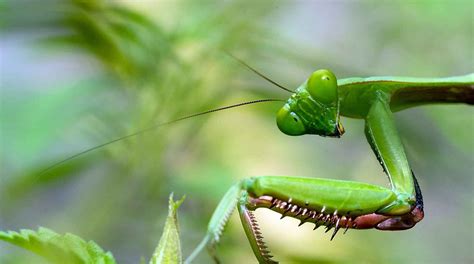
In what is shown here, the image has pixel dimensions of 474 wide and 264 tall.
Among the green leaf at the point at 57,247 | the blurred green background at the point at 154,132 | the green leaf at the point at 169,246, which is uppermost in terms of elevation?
the blurred green background at the point at 154,132

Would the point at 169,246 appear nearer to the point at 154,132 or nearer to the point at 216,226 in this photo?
the point at 216,226

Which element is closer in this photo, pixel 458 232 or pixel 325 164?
pixel 325 164

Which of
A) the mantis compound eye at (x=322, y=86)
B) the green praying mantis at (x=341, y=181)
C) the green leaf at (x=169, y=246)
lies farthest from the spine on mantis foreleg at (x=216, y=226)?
the mantis compound eye at (x=322, y=86)

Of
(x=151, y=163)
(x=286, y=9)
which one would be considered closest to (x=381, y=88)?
(x=151, y=163)

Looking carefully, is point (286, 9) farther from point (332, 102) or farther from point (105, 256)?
point (105, 256)

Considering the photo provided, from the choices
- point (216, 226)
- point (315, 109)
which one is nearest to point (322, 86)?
point (315, 109)

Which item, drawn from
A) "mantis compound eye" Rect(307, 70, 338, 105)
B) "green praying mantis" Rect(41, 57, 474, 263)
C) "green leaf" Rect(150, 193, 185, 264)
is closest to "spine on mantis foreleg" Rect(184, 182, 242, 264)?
"green praying mantis" Rect(41, 57, 474, 263)

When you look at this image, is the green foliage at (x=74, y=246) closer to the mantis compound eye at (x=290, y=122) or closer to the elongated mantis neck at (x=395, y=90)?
the mantis compound eye at (x=290, y=122)
